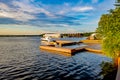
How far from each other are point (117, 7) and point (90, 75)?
10.8 m

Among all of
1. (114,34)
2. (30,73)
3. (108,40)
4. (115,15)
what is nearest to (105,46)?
(108,40)

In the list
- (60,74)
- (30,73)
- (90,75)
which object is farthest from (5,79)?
(90,75)

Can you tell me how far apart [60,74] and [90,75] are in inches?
157

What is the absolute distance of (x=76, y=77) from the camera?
2484 centimetres

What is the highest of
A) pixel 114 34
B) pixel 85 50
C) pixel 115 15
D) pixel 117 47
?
pixel 115 15

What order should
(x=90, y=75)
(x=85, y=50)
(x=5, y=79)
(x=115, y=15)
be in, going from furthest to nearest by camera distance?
1. (x=85, y=50)
2. (x=115, y=15)
3. (x=90, y=75)
4. (x=5, y=79)

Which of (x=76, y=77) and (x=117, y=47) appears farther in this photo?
(x=117, y=47)

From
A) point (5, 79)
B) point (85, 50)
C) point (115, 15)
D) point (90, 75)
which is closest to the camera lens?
point (5, 79)

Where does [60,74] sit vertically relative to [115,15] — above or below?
below

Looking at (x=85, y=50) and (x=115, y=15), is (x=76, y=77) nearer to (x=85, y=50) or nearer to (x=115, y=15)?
(x=115, y=15)

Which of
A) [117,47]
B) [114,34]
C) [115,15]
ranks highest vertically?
[115,15]

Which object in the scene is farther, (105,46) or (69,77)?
(105,46)

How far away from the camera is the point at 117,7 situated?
2867 centimetres

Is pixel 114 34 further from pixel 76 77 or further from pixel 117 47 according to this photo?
pixel 76 77
